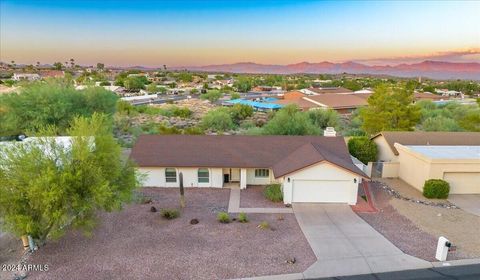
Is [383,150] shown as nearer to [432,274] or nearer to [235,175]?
[235,175]

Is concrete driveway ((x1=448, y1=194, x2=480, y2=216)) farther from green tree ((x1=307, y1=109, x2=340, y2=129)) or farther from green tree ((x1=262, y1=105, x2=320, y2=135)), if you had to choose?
green tree ((x1=307, y1=109, x2=340, y2=129))

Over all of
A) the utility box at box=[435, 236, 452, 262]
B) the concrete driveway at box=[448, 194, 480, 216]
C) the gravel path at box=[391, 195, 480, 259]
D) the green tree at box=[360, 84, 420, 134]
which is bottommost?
the concrete driveway at box=[448, 194, 480, 216]

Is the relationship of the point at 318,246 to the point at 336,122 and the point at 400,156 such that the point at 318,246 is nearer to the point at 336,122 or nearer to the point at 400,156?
the point at 400,156

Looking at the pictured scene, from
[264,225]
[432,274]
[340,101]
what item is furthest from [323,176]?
[340,101]

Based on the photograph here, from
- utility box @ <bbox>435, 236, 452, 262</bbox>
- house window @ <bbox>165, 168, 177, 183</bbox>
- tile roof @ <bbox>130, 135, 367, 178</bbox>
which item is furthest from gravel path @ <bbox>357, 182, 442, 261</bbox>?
house window @ <bbox>165, 168, 177, 183</bbox>

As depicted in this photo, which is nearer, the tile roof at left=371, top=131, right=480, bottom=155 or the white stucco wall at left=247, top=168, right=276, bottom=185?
the white stucco wall at left=247, top=168, right=276, bottom=185

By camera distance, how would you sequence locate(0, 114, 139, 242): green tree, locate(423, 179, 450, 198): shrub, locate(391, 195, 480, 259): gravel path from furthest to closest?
locate(423, 179, 450, 198): shrub, locate(391, 195, 480, 259): gravel path, locate(0, 114, 139, 242): green tree

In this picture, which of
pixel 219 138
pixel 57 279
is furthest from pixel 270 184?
pixel 57 279

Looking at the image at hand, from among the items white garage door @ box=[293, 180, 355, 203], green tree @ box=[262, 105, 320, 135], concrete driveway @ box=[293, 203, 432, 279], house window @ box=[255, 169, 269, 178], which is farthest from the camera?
green tree @ box=[262, 105, 320, 135]

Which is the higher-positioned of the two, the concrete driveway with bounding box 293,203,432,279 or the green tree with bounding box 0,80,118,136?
the green tree with bounding box 0,80,118,136
